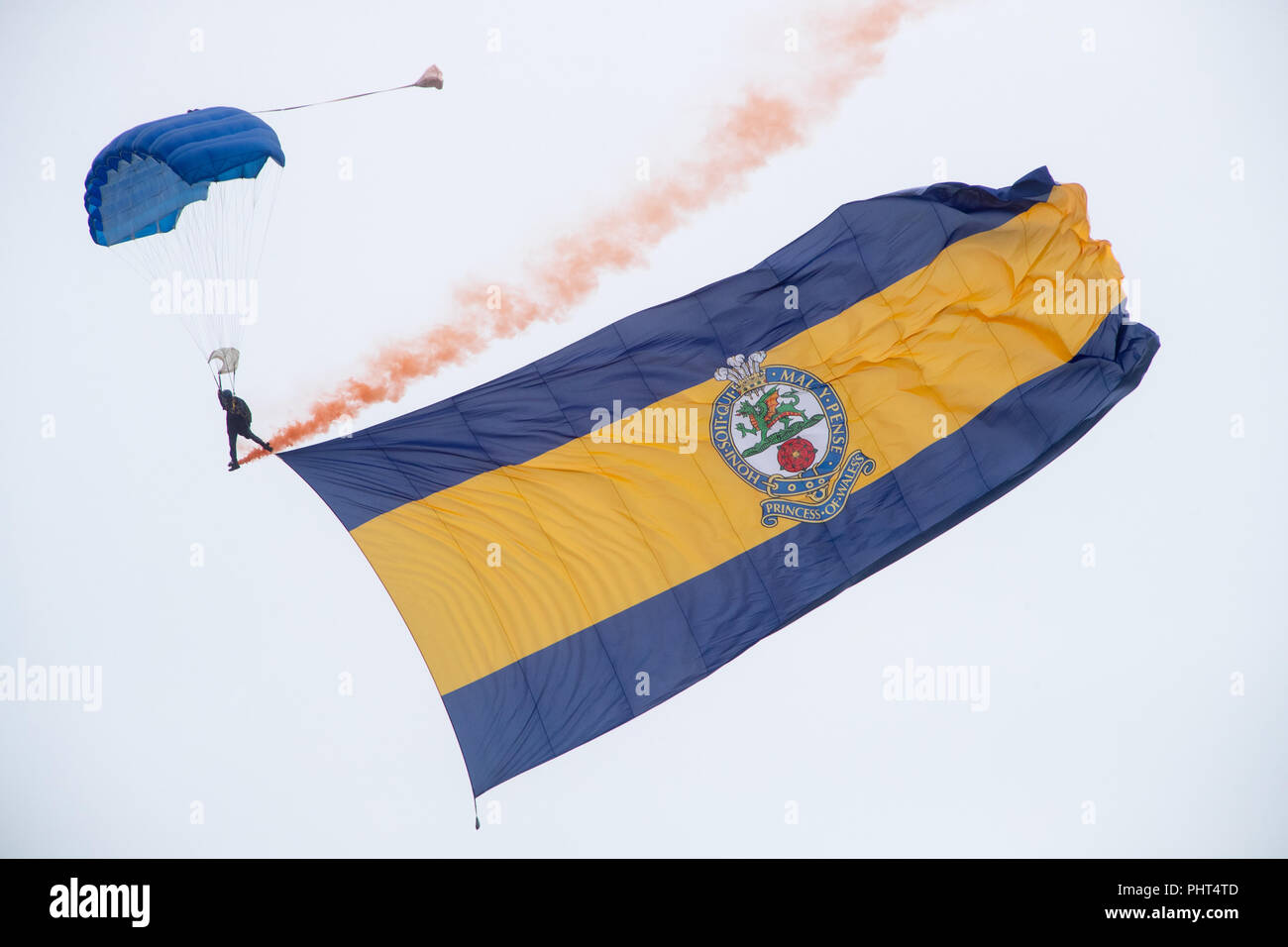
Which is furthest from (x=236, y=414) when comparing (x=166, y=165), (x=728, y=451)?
(x=728, y=451)

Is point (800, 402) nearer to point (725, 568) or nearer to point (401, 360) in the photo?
point (725, 568)

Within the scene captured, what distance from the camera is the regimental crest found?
912 centimetres

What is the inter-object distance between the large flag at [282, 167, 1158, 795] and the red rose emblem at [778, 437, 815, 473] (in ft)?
0.05

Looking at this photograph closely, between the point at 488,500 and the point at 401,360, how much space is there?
2.45m

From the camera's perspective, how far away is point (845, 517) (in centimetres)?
903

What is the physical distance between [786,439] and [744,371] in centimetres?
58

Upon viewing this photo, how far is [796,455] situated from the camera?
9203 millimetres

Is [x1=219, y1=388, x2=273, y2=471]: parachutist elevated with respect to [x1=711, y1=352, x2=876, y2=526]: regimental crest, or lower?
elevated

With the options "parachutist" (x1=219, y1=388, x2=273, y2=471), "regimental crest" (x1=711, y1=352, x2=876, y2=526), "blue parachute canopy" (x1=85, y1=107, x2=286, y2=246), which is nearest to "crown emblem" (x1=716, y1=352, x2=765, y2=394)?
"regimental crest" (x1=711, y1=352, x2=876, y2=526)

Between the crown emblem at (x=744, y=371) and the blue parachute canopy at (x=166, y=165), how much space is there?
4079 mm

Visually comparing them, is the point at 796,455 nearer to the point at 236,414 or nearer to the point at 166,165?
the point at 236,414

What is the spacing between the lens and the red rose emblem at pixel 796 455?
919cm

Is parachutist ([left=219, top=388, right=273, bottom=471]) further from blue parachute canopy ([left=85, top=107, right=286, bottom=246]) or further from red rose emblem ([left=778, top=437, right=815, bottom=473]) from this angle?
red rose emblem ([left=778, top=437, right=815, bottom=473])
